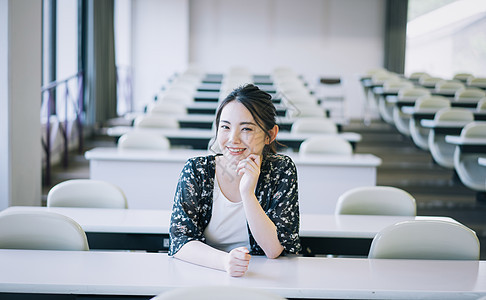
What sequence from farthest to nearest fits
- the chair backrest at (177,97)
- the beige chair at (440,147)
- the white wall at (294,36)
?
1. the white wall at (294,36)
2. the chair backrest at (177,97)
3. the beige chair at (440,147)

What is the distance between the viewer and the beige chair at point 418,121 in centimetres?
618

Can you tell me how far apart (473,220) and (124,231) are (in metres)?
3.28

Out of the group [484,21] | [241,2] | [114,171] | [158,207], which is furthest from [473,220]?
[241,2]

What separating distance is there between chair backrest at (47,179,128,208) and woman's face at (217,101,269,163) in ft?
3.28

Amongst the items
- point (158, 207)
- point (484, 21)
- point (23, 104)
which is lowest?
point (158, 207)

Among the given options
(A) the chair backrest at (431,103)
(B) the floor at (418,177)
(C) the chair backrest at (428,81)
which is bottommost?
(B) the floor at (418,177)

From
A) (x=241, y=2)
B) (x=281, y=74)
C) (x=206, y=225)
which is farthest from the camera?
(x=241, y=2)

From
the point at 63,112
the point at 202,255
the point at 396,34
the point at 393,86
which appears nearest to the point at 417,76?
the point at 396,34

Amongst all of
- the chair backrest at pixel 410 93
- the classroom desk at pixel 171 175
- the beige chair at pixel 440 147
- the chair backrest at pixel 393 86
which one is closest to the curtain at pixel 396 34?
the chair backrest at pixel 393 86

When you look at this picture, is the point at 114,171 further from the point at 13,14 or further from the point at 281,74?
the point at 281,74

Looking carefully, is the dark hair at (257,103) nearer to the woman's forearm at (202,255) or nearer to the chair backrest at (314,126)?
the woman's forearm at (202,255)

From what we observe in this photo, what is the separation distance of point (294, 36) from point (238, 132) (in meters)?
10.8

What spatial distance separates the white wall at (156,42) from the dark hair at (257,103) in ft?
32.4

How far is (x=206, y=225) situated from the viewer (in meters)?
1.93
